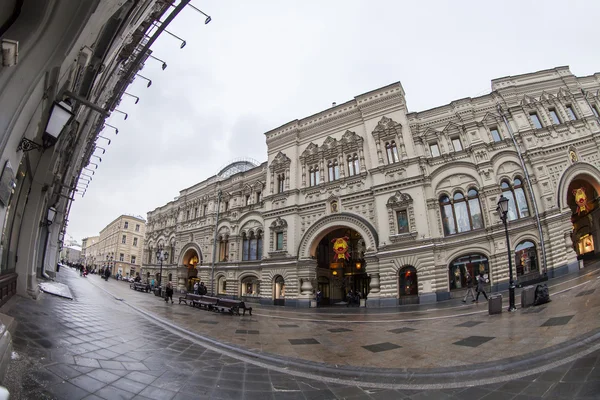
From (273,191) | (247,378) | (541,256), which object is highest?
(273,191)

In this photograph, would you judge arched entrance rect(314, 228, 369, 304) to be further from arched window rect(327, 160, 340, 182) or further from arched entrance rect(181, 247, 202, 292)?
arched entrance rect(181, 247, 202, 292)

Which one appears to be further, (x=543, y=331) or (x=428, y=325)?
(x=428, y=325)

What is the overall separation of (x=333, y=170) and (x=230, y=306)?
583 inches

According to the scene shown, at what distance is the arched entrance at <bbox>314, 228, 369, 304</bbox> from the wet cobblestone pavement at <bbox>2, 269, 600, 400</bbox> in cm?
1990

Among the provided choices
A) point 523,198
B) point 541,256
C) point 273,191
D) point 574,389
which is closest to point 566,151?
point 523,198

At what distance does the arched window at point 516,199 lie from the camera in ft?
55.5

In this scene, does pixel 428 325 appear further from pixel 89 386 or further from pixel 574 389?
pixel 89 386

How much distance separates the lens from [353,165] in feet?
74.3

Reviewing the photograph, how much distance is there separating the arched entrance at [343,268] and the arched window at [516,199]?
39.5 feet

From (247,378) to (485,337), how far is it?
5.78 meters

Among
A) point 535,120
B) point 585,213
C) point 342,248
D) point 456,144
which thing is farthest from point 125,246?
point 585,213

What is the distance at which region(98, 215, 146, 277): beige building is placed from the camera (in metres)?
57.5

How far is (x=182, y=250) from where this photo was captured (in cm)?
3412

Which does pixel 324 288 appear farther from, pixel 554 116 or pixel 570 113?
pixel 570 113
